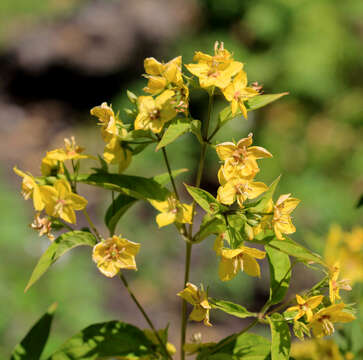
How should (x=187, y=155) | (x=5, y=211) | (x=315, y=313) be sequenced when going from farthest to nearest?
(x=187, y=155) → (x=5, y=211) → (x=315, y=313)

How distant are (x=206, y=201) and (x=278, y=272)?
0.33 meters

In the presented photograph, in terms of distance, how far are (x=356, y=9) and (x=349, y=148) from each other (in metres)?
2.25

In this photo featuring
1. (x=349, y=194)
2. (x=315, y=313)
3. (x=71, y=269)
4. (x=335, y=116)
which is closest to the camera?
(x=315, y=313)

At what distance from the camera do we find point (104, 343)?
1494 mm

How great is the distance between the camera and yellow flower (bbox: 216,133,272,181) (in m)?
1.31

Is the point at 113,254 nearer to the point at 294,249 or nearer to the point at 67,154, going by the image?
the point at 67,154

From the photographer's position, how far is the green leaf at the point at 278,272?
4.75 feet

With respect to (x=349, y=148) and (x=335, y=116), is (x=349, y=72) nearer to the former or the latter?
(x=335, y=116)

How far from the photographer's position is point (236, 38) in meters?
6.52

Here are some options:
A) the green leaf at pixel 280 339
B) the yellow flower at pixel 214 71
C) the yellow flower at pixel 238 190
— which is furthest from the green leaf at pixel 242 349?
the yellow flower at pixel 214 71

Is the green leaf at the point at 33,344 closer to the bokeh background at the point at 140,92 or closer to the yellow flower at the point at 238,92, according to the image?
the yellow flower at the point at 238,92

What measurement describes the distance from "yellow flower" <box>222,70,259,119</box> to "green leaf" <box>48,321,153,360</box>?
0.74 meters

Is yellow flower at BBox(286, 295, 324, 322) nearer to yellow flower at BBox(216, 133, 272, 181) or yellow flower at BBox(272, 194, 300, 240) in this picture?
yellow flower at BBox(272, 194, 300, 240)

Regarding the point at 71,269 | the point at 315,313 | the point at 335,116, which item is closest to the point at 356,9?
the point at 335,116
